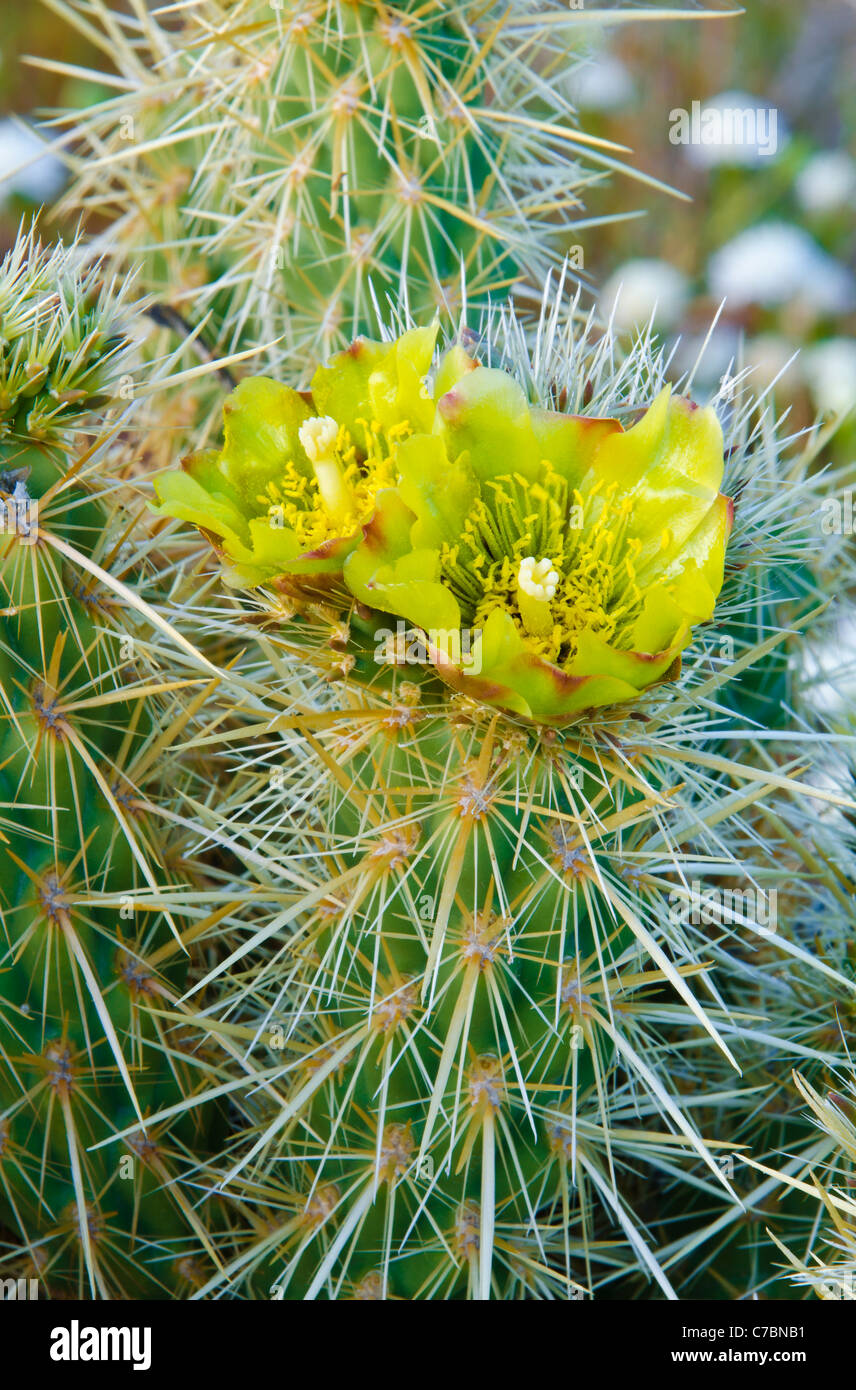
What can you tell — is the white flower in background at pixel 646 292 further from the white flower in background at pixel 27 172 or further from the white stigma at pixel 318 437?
the white stigma at pixel 318 437

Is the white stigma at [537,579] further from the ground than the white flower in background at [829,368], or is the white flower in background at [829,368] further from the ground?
the white flower in background at [829,368]

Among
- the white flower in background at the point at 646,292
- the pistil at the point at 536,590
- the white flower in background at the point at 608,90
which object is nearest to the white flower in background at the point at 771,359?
the white flower in background at the point at 646,292

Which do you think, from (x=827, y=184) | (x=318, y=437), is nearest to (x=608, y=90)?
(x=827, y=184)

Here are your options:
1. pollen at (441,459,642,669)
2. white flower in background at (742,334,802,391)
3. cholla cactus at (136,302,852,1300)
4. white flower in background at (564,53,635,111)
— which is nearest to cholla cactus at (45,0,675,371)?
cholla cactus at (136,302,852,1300)

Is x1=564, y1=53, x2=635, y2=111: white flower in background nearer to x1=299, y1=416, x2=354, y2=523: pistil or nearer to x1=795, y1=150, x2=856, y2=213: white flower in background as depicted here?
x1=795, y1=150, x2=856, y2=213: white flower in background

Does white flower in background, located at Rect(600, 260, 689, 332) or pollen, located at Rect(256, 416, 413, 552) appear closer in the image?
pollen, located at Rect(256, 416, 413, 552)

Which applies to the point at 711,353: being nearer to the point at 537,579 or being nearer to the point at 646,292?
the point at 646,292
